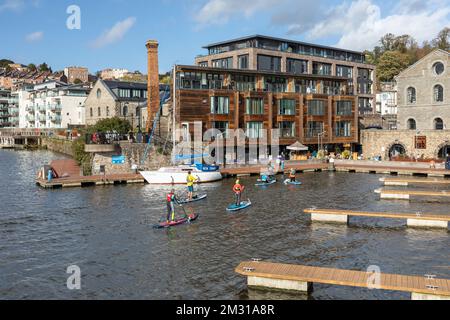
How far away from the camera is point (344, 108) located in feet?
274

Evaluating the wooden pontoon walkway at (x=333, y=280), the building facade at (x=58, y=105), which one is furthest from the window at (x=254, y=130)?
the building facade at (x=58, y=105)

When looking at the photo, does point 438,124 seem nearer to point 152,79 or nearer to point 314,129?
point 314,129

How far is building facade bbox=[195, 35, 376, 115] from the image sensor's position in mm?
91688

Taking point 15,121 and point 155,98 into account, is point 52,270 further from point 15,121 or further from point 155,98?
point 15,121

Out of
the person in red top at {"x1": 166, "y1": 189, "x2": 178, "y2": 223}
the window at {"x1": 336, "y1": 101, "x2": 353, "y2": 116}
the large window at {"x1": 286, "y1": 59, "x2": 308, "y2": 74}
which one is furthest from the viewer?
the large window at {"x1": 286, "y1": 59, "x2": 308, "y2": 74}

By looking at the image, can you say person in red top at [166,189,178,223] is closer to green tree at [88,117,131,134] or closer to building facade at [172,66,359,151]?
building facade at [172,66,359,151]

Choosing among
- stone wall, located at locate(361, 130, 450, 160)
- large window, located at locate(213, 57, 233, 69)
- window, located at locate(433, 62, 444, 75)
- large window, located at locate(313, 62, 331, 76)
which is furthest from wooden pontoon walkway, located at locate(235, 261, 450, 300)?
large window, located at locate(313, 62, 331, 76)

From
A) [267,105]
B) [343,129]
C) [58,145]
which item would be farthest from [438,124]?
[58,145]

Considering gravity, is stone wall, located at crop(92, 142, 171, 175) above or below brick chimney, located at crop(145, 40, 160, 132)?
below

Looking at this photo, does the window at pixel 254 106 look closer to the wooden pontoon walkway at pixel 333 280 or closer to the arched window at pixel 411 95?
the arched window at pixel 411 95

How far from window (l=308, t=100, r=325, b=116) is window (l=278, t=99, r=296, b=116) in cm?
377

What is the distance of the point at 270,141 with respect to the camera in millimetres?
72938

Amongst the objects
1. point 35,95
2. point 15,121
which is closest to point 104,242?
point 35,95

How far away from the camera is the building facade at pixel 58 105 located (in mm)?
135250
